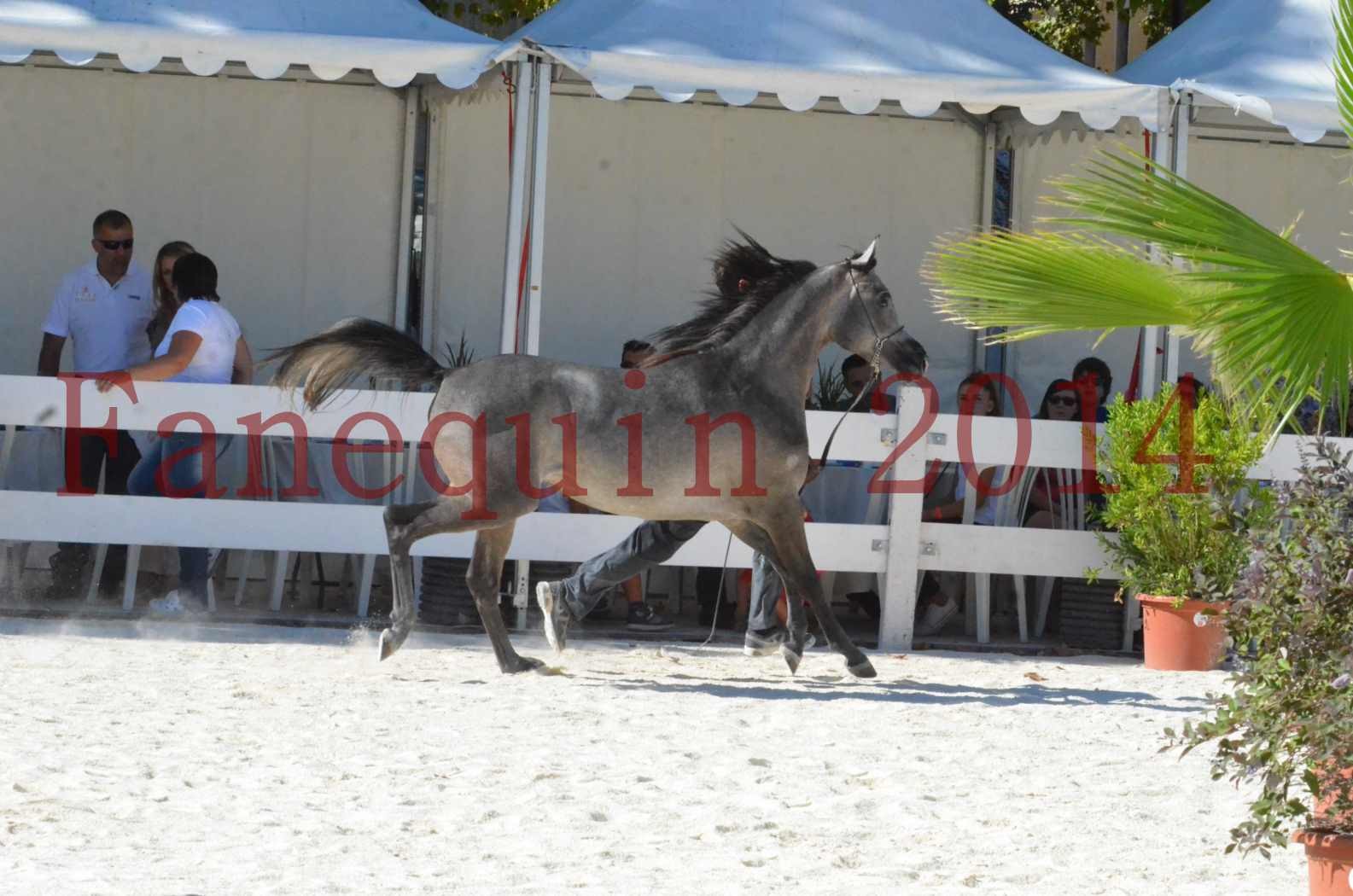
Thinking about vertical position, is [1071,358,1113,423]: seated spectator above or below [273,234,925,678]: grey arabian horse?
above

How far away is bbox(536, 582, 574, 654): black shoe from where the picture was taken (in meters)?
7.41

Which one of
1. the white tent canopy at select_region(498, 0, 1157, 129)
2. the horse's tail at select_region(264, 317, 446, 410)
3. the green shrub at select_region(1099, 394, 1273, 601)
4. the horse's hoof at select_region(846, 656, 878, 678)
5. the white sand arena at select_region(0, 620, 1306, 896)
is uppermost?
the white tent canopy at select_region(498, 0, 1157, 129)

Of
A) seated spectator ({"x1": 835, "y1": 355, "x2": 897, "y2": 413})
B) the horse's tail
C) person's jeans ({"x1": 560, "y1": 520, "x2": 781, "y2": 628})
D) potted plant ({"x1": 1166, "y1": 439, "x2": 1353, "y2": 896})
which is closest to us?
potted plant ({"x1": 1166, "y1": 439, "x2": 1353, "y2": 896})

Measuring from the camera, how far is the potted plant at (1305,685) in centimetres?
361

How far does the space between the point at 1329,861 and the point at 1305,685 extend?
0.35 metres

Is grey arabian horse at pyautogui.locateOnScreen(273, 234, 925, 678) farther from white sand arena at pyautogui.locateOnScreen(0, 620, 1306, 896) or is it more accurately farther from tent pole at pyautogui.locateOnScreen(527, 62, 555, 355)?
tent pole at pyautogui.locateOnScreen(527, 62, 555, 355)

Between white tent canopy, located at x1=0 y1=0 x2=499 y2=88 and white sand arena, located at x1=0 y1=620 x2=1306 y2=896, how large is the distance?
2548 millimetres

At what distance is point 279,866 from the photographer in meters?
3.95

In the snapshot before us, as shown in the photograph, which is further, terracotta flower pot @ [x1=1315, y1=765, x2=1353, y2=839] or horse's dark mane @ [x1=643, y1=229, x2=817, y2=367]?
horse's dark mane @ [x1=643, y1=229, x2=817, y2=367]

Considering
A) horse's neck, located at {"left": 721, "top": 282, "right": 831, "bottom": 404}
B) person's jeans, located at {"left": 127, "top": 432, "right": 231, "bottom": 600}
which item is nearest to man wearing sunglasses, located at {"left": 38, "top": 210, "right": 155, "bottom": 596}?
person's jeans, located at {"left": 127, "top": 432, "right": 231, "bottom": 600}

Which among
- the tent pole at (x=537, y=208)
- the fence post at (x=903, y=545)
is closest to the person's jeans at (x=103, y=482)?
the tent pole at (x=537, y=208)

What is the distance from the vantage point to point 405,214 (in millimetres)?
10961

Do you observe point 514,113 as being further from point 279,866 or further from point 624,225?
point 279,866

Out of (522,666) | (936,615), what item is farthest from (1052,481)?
(522,666)
